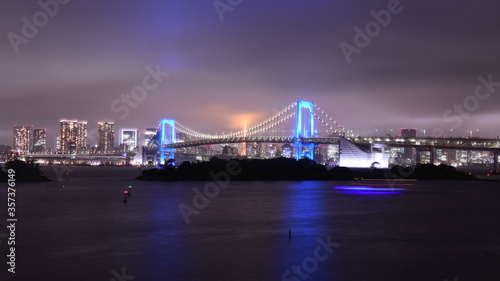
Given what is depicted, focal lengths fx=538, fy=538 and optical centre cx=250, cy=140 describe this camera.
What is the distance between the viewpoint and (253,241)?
14.1 metres

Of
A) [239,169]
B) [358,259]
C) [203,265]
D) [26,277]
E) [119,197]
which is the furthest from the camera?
[239,169]

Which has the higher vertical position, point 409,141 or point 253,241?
point 409,141

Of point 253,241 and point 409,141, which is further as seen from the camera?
point 409,141

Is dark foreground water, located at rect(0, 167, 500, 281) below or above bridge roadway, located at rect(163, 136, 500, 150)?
below

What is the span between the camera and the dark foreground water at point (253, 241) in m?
10.6

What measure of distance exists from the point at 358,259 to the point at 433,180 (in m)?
40.1

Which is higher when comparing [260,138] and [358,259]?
[260,138]

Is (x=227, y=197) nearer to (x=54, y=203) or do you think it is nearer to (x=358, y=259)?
(x=54, y=203)

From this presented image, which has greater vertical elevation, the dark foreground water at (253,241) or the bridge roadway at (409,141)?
the bridge roadway at (409,141)

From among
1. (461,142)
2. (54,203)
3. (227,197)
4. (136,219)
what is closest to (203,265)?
(136,219)

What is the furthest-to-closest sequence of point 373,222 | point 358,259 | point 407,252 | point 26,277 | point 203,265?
point 373,222
point 407,252
point 358,259
point 203,265
point 26,277

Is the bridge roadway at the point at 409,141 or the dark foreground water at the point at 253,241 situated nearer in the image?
the dark foreground water at the point at 253,241

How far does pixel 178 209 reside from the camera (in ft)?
70.2

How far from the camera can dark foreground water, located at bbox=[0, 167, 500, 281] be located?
34.9 feet
